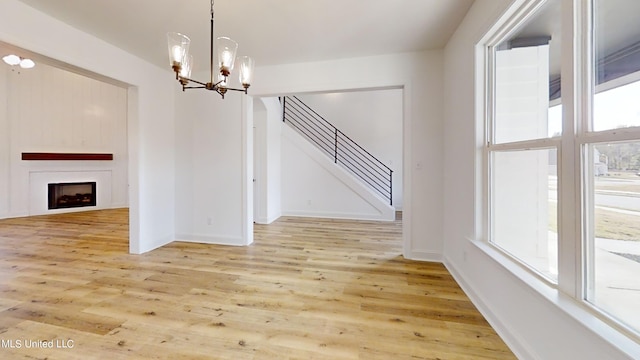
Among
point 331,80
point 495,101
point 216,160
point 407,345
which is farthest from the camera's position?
point 216,160

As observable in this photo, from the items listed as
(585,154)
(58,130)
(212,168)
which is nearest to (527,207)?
(585,154)

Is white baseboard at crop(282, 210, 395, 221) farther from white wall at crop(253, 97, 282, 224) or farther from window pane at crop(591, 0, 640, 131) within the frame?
window pane at crop(591, 0, 640, 131)

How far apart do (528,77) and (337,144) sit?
5.53 meters

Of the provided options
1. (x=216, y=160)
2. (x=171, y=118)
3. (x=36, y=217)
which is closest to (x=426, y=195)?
(x=216, y=160)

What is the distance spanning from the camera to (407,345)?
5.80ft

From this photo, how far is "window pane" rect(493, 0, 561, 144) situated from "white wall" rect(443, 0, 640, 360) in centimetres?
22

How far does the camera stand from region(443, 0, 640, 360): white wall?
1.23 metres

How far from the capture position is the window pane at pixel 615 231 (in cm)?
110

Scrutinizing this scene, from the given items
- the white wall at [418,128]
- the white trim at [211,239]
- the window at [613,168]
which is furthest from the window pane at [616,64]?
the white trim at [211,239]

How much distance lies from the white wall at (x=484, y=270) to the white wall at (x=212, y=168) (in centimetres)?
289

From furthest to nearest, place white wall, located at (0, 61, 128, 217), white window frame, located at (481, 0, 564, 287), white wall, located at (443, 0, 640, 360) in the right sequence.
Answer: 1. white wall, located at (0, 61, 128, 217)
2. white window frame, located at (481, 0, 564, 287)
3. white wall, located at (443, 0, 640, 360)

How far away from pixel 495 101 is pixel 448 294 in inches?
72.9

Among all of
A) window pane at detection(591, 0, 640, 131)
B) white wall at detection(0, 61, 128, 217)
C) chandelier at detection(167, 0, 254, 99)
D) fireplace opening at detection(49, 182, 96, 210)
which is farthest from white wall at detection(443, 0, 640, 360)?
fireplace opening at detection(49, 182, 96, 210)

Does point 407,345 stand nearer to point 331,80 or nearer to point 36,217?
point 331,80
